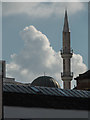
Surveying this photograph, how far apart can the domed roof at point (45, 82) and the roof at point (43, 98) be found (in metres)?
26.9

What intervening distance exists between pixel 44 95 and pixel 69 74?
121 ft

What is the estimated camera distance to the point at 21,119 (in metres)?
23.4

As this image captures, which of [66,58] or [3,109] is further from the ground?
[66,58]

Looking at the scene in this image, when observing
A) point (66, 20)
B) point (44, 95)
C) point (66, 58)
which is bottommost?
point (44, 95)

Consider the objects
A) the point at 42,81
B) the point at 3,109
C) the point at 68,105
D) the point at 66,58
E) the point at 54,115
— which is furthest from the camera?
the point at 66,58

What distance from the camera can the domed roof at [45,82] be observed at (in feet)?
185

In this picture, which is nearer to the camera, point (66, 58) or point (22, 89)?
point (22, 89)

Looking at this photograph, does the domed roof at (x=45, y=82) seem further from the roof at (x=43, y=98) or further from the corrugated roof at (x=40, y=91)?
the roof at (x=43, y=98)

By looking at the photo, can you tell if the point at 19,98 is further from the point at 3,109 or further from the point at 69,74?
the point at 69,74

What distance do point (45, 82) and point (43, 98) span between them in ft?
98.7

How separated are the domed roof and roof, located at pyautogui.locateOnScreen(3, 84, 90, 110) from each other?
26937 mm

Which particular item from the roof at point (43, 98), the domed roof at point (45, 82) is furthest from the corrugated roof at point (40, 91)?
the domed roof at point (45, 82)

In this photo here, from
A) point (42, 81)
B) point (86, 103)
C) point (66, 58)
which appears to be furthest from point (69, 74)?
point (86, 103)

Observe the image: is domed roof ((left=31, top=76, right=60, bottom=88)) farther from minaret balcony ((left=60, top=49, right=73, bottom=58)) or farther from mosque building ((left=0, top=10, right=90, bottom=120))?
mosque building ((left=0, top=10, right=90, bottom=120))
